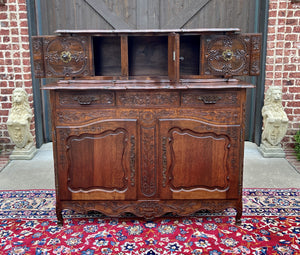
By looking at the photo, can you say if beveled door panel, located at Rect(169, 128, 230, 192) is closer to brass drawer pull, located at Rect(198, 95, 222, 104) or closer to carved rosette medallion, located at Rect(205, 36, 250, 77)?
brass drawer pull, located at Rect(198, 95, 222, 104)

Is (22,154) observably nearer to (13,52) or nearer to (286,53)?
(13,52)

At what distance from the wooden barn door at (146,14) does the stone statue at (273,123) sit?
925 millimetres

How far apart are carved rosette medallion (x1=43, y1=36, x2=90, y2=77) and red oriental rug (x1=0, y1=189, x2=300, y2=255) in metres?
1.19

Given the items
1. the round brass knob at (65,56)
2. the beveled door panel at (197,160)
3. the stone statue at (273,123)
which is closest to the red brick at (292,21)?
the stone statue at (273,123)

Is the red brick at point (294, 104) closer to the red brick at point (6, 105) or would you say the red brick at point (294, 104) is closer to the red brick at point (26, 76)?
the red brick at point (26, 76)

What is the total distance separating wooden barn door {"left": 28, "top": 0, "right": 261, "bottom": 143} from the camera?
4348mm

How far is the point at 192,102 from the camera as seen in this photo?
8.23 feet

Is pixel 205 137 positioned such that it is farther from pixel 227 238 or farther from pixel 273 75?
pixel 273 75

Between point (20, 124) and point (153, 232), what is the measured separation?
2297mm

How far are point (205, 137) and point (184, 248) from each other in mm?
803

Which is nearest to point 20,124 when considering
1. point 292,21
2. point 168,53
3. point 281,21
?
point 168,53

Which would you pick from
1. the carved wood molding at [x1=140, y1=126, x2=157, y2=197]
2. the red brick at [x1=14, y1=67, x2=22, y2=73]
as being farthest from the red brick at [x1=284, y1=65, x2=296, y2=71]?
the red brick at [x1=14, y1=67, x2=22, y2=73]

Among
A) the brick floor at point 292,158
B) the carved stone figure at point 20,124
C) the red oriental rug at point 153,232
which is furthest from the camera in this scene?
the carved stone figure at point 20,124

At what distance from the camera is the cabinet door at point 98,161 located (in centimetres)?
255
